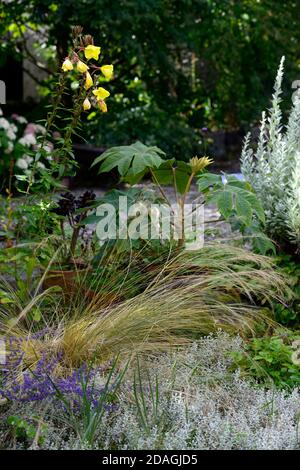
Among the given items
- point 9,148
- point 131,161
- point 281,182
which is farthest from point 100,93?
point 9,148

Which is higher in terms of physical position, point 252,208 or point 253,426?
point 252,208

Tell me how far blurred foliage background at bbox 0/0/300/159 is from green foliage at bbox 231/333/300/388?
4.79 m

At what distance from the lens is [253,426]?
2.49 m

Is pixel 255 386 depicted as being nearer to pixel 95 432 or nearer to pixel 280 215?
pixel 95 432

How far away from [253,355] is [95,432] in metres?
0.91

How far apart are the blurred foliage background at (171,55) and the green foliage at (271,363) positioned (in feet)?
15.7

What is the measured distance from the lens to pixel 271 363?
116 inches

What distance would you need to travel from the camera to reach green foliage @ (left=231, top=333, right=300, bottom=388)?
2861 mm

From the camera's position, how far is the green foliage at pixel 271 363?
2.86 metres

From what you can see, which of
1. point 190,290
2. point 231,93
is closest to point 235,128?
point 231,93

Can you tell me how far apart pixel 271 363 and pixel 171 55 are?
19.8ft

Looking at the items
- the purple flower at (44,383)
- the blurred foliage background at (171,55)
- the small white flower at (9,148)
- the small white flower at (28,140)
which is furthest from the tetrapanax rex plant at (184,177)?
the blurred foliage background at (171,55)

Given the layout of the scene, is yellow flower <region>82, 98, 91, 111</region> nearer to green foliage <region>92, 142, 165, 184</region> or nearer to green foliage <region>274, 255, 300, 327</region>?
green foliage <region>92, 142, 165, 184</region>
